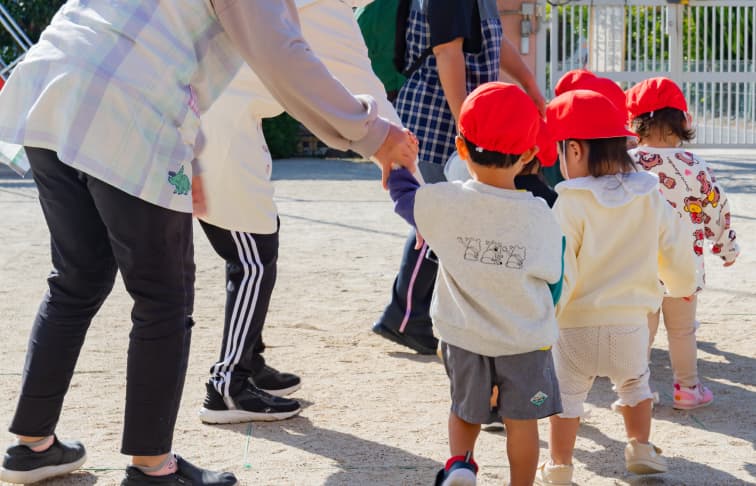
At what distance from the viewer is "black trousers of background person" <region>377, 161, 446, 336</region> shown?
16.0 ft

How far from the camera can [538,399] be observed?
3041mm

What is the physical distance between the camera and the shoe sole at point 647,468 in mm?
3277

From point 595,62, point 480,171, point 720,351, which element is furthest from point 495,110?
point 595,62

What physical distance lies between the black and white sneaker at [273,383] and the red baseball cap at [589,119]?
4.56 feet

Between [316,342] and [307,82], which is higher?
[307,82]

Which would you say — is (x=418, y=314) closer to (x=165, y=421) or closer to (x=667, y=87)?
(x=667, y=87)

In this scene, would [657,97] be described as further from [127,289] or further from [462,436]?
[127,289]

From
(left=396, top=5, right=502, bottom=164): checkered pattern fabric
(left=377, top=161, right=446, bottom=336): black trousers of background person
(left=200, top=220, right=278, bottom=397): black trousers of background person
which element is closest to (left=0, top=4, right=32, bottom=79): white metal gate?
(left=377, top=161, right=446, bottom=336): black trousers of background person

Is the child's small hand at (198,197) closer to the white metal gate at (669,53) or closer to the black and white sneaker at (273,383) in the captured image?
the black and white sneaker at (273,383)

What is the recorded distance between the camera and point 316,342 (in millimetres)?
5090

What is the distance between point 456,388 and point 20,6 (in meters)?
15.7

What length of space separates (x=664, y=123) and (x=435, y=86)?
92 centimetres

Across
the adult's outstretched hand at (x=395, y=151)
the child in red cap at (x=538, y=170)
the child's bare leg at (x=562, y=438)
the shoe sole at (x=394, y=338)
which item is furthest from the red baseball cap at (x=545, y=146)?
the shoe sole at (x=394, y=338)

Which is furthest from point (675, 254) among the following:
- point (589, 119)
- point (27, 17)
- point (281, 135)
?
point (27, 17)
